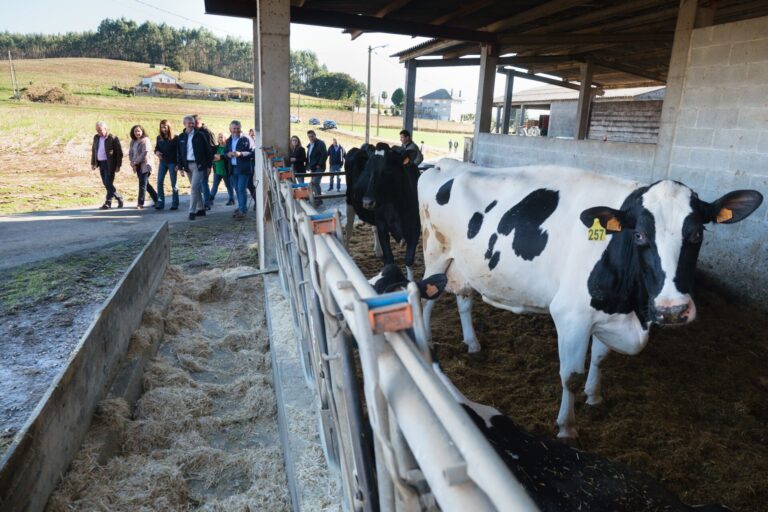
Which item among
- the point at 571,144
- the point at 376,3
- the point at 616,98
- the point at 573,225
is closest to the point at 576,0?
the point at 571,144

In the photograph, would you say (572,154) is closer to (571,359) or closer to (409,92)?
(571,359)

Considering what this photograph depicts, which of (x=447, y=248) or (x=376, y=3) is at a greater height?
(x=376, y=3)

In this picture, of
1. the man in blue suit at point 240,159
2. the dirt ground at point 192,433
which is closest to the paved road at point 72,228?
the man in blue suit at point 240,159

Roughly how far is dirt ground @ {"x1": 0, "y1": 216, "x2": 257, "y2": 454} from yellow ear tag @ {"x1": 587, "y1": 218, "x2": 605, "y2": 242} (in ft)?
10.7

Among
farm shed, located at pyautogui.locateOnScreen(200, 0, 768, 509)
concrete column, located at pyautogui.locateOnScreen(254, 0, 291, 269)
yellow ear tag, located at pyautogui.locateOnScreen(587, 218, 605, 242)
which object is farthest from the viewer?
concrete column, located at pyautogui.locateOnScreen(254, 0, 291, 269)

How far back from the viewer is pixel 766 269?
4.75 metres

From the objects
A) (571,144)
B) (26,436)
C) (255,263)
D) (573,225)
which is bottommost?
(255,263)

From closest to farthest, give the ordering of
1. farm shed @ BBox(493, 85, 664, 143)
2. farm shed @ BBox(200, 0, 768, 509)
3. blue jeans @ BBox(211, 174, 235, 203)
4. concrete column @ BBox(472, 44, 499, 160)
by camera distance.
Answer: farm shed @ BBox(200, 0, 768, 509)
concrete column @ BBox(472, 44, 499, 160)
blue jeans @ BBox(211, 174, 235, 203)
farm shed @ BBox(493, 85, 664, 143)

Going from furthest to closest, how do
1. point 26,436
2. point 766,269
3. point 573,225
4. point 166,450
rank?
1. point 766,269
2. point 573,225
3. point 166,450
4. point 26,436

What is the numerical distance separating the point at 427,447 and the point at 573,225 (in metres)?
2.72

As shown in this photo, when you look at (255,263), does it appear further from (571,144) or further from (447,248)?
(571,144)

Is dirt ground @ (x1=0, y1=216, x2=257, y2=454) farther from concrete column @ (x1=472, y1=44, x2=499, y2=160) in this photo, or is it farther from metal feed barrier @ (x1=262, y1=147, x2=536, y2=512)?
concrete column @ (x1=472, y1=44, x2=499, y2=160)

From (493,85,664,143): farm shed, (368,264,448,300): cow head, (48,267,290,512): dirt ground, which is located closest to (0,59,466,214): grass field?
(48,267,290,512): dirt ground

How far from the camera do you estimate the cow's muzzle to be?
2469mm
